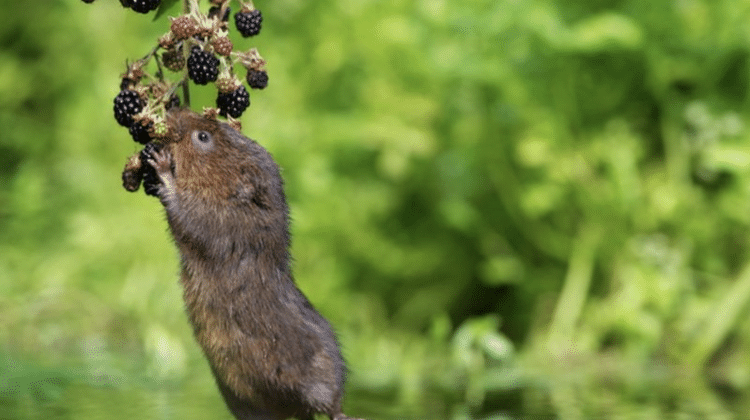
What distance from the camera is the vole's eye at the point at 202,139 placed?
7.68ft

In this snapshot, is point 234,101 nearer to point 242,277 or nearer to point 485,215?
point 242,277

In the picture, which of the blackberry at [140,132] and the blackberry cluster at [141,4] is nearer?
the blackberry cluster at [141,4]

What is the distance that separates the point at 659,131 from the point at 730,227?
0.51 meters

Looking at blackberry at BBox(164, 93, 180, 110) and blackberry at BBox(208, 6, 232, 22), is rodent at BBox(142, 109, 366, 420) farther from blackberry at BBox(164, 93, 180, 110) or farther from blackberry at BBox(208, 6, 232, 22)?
blackberry at BBox(208, 6, 232, 22)

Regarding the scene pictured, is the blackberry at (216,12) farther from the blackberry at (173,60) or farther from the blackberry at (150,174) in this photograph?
the blackberry at (150,174)

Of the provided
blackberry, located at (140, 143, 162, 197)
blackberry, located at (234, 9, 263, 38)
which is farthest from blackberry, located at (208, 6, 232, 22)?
blackberry, located at (140, 143, 162, 197)

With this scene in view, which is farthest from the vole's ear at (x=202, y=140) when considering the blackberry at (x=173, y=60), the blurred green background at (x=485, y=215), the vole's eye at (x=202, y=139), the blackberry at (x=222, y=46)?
the blurred green background at (x=485, y=215)

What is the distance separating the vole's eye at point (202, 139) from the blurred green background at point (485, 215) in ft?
4.38

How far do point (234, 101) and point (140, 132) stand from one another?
0.20 meters

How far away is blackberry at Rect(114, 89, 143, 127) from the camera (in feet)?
7.22

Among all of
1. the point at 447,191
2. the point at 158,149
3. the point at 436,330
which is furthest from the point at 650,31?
the point at 158,149

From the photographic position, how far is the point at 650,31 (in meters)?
4.44

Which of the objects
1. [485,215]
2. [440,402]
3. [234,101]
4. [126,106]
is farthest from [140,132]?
[485,215]

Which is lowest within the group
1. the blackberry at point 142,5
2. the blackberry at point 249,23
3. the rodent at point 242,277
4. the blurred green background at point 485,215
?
the rodent at point 242,277
